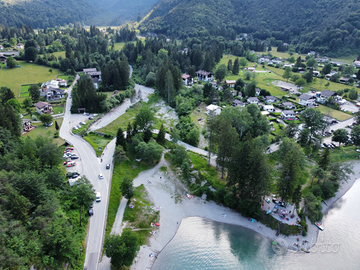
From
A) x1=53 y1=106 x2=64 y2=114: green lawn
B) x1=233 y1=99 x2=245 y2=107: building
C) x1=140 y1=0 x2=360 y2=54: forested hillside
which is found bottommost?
x1=53 y1=106 x2=64 y2=114: green lawn

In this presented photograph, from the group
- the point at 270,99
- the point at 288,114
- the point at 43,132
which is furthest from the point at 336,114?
the point at 43,132

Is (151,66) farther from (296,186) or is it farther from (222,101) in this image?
(296,186)

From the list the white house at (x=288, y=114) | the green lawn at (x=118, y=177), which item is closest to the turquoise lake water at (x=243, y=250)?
the green lawn at (x=118, y=177)

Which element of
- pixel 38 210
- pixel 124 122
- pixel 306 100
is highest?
pixel 38 210

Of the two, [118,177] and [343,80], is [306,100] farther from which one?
[118,177]

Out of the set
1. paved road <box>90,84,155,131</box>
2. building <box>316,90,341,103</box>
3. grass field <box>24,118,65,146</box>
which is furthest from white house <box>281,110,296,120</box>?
grass field <box>24,118,65,146</box>

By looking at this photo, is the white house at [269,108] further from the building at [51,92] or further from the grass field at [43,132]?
the building at [51,92]

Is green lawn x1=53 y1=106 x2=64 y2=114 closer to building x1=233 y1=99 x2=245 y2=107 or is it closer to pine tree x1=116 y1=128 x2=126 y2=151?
pine tree x1=116 y1=128 x2=126 y2=151
